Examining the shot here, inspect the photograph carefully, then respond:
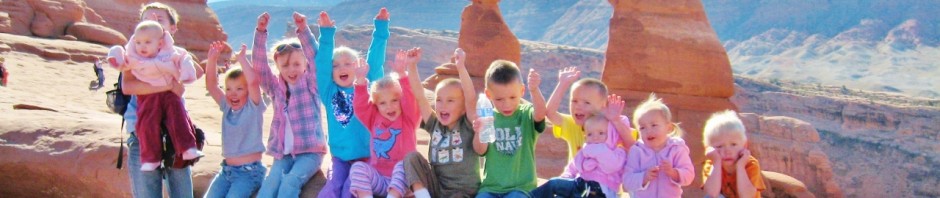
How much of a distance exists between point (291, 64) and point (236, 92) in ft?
1.09

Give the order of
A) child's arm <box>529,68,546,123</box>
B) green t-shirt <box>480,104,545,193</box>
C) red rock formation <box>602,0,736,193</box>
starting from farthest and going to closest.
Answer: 1. red rock formation <box>602,0,736,193</box>
2. green t-shirt <box>480,104,545,193</box>
3. child's arm <box>529,68,546,123</box>

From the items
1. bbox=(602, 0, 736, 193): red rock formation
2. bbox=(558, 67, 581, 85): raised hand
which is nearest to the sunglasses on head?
bbox=(558, 67, 581, 85): raised hand

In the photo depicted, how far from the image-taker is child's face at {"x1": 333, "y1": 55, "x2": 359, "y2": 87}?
4.60 m

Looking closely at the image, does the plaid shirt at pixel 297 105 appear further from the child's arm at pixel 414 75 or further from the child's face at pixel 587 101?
the child's face at pixel 587 101

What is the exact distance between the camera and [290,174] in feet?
14.5

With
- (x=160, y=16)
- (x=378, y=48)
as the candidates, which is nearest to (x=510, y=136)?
(x=378, y=48)

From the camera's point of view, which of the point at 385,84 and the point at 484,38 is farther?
the point at 484,38

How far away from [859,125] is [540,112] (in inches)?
1193

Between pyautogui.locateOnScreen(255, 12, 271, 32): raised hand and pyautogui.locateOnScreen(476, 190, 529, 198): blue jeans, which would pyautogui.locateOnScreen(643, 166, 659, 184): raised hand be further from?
pyautogui.locateOnScreen(255, 12, 271, 32): raised hand

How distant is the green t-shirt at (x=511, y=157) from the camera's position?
161 inches

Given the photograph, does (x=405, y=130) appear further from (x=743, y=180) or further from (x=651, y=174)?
(x=743, y=180)

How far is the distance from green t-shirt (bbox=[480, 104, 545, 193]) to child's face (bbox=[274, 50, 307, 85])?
3.79 feet

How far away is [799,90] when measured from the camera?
125 feet

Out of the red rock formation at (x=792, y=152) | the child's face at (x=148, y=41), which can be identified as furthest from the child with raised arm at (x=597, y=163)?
the red rock formation at (x=792, y=152)
